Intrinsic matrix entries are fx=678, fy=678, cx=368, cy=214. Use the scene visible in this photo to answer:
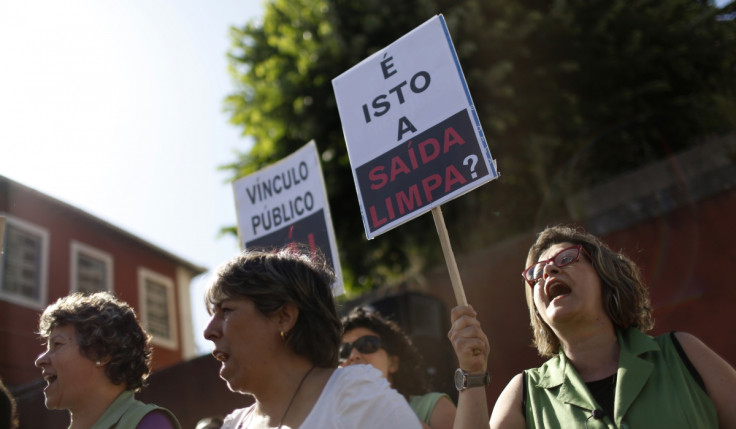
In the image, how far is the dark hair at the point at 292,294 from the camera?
1.97 meters

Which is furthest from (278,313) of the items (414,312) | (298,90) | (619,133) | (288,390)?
(619,133)

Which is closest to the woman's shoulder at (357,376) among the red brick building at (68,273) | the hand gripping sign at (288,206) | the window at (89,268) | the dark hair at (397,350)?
the dark hair at (397,350)

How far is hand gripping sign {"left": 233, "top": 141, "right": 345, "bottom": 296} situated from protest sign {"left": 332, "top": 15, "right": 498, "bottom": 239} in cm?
103

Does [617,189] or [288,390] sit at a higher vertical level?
[617,189]

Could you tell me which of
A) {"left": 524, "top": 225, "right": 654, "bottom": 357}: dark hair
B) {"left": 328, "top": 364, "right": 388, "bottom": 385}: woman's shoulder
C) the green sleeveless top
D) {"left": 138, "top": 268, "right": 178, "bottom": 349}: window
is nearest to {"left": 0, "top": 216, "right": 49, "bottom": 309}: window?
{"left": 138, "top": 268, "right": 178, "bottom": 349}: window

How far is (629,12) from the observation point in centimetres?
898

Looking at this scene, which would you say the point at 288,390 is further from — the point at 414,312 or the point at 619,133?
the point at 619,133

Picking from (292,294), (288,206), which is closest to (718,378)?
(292,294)

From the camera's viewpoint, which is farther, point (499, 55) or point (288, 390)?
point (499, 55)

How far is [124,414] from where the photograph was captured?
101 inches

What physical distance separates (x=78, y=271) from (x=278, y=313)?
496 inches

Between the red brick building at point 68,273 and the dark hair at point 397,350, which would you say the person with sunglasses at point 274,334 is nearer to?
the dark hair at point 397,350

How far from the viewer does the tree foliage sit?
28.5 feet

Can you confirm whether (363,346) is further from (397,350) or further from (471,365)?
(471,365)
